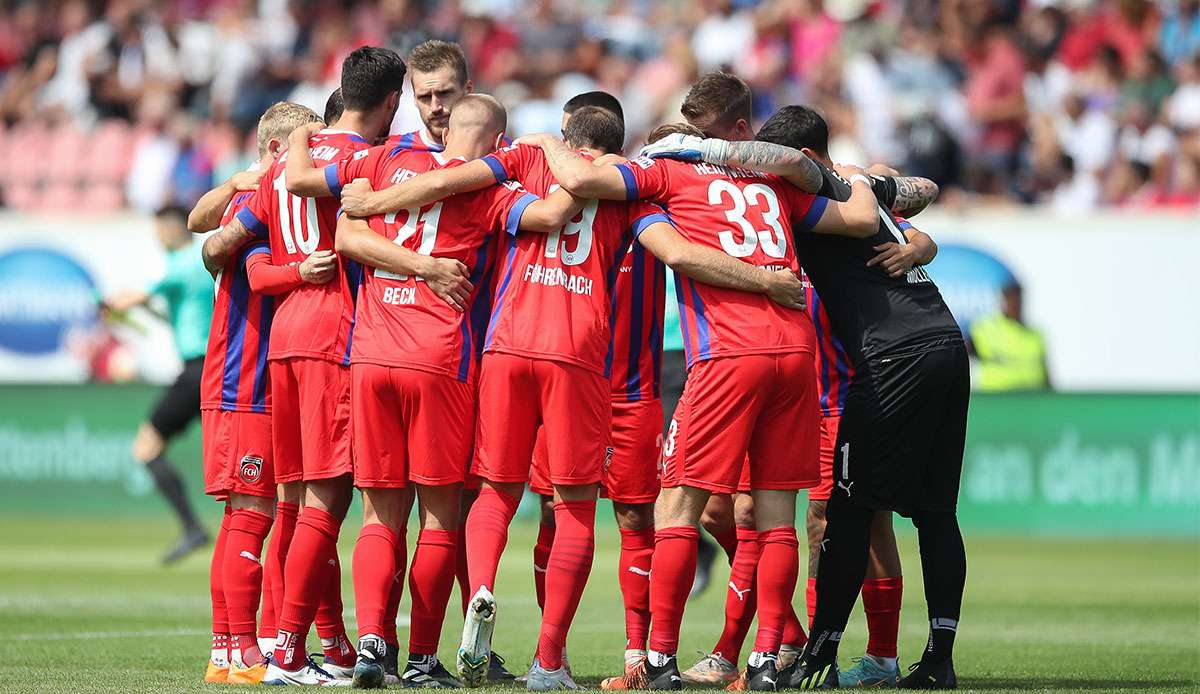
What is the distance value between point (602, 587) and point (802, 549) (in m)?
2.93

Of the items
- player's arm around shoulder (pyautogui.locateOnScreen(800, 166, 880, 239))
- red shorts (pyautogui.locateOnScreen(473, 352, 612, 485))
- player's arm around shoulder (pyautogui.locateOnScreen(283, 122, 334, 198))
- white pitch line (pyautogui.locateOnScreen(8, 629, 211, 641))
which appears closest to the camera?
red shorts (pyautogui.locateOnScreen(473, 352, 612, 485))

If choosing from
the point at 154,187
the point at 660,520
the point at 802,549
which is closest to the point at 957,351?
the point at 660,520

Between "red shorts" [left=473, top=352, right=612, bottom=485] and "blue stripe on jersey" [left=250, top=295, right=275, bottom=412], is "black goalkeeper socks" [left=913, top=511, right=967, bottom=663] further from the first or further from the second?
"blue stripe on jersey" [left=250, top=295, right=275, bottom=412]

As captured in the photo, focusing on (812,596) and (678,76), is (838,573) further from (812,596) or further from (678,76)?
(678,76)

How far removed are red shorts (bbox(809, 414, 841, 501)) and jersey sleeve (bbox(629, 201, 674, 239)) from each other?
134cm

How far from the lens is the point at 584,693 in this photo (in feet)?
22.7

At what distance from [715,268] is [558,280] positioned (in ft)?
2.20

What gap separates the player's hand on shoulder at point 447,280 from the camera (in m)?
7.19

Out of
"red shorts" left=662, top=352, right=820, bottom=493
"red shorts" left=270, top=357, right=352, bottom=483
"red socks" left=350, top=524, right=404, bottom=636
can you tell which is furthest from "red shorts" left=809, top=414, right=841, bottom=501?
"red shorts" left=270, top=357, right=352, bottom=483

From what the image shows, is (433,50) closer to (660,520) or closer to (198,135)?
(660,520)

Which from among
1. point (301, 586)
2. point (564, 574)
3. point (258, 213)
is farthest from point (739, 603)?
point (258, 213)

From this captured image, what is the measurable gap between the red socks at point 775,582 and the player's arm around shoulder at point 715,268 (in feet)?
3.33

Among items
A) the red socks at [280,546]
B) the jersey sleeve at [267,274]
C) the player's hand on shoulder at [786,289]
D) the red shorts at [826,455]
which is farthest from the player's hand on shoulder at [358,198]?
the red shorts at [826,455]

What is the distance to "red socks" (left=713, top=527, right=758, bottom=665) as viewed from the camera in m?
7.53
